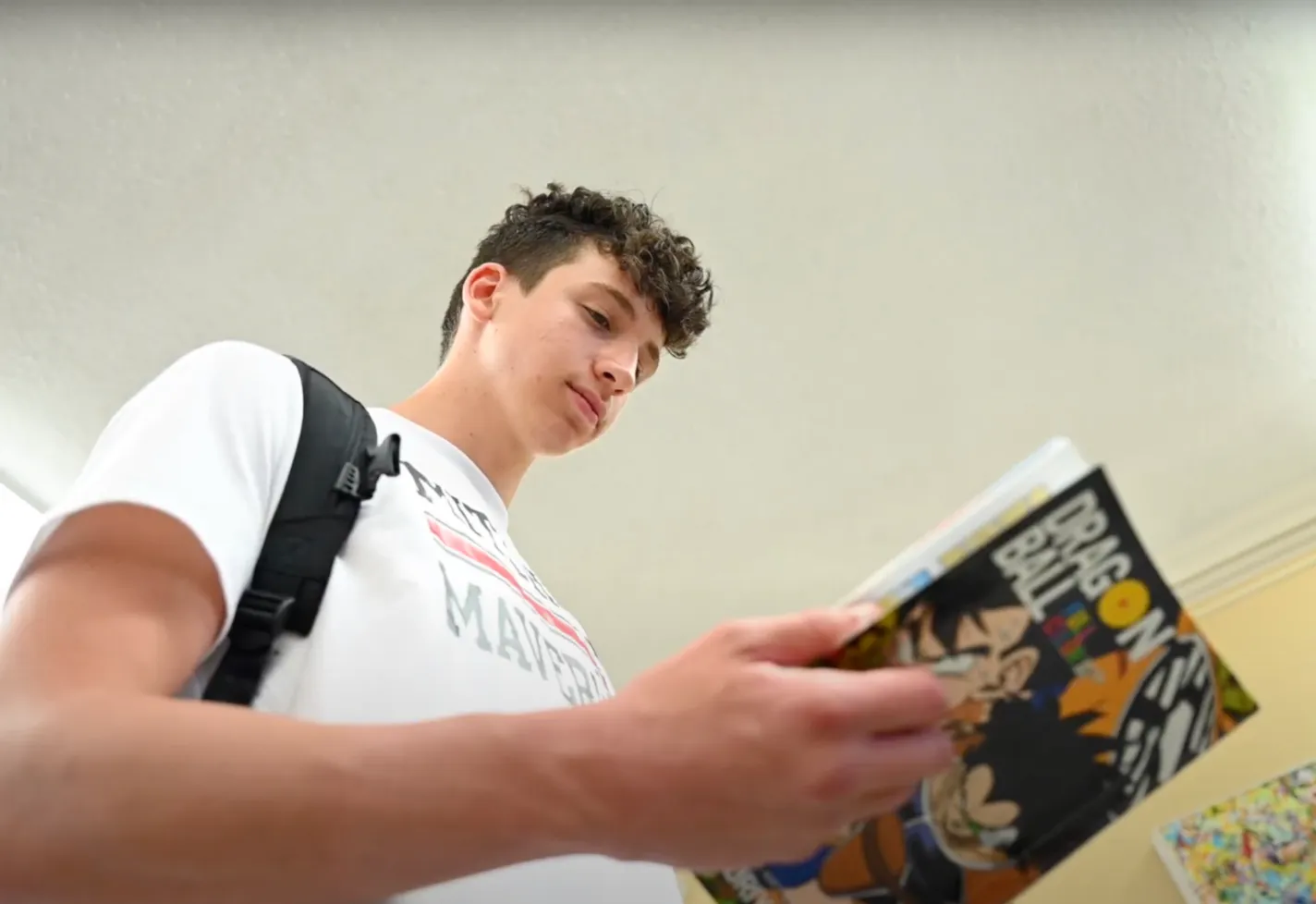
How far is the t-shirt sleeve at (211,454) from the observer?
35cm

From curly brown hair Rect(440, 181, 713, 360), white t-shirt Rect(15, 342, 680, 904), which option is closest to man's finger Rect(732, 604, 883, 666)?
white t-shirt Rect(15, 342, 680, 904)

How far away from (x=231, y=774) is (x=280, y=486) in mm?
230

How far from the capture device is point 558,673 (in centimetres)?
55

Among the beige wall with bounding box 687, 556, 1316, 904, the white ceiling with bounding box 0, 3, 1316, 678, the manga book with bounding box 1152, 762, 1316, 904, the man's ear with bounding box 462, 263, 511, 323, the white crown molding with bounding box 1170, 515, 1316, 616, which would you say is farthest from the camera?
the white crown molding with bounding box 1170, 515, 1316, 616

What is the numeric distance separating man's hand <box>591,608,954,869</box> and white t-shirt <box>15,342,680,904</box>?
16cm

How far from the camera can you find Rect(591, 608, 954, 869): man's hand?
257 mm

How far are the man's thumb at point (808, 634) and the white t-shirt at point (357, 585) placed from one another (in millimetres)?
188

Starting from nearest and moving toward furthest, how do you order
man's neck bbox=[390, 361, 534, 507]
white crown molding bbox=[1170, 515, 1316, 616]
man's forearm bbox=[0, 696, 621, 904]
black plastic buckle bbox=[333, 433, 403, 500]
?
man's forearm bbox=[0, 696, 621, 904] < black plastic buckle bbox=[333, 433, 403, 500] < man's neck bbox=[390, 361, 534, 507] < white crown molding bbox=[1170, 515, 1316, 616]

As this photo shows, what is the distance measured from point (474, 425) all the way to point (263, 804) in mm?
584

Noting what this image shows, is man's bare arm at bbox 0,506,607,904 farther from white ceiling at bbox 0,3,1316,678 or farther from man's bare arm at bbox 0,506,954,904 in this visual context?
white ceiling at bbox 0,3,1316,678

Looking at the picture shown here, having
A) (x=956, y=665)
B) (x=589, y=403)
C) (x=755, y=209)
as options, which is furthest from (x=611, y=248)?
(x=956, y=665)

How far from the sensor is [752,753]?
0.85 ft

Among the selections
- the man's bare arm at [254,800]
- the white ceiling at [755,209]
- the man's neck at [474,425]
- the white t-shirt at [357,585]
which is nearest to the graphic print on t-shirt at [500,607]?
the white t-shirt at [357,585]

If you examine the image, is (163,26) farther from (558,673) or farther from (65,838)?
(65,838)
